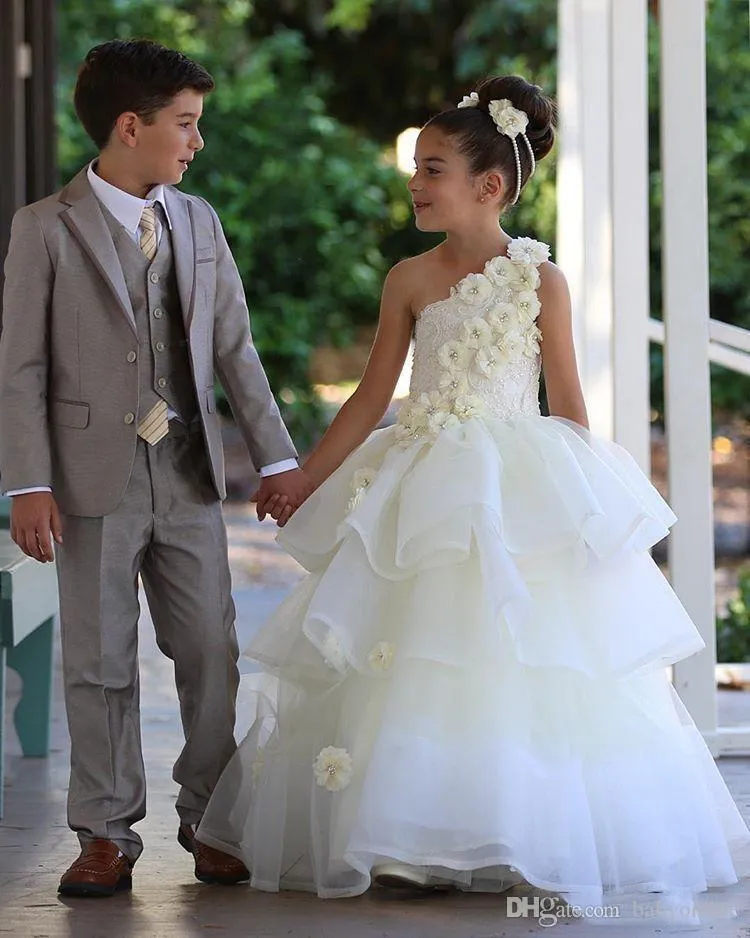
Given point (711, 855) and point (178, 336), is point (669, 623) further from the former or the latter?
point (178, 336)

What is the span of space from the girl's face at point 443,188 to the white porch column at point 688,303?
39.0 inches

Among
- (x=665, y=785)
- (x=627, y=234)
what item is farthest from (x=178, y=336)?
(x=627, y=234)

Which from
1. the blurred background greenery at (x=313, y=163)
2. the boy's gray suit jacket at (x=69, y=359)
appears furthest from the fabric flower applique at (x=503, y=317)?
the blurred background greenery at (x=313, y=163)

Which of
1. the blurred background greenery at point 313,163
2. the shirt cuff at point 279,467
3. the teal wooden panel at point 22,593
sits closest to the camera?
the shirt cuff at point 279,467

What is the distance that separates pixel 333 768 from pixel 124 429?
0.67 metres

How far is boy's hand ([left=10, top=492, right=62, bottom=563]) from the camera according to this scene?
2.54 meters

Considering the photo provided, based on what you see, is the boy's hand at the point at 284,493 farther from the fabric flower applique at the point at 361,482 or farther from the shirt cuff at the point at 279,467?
the fabric flower applique at the point at 361,482

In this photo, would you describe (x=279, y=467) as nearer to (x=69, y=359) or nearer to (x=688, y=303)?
(x=69, y=359)

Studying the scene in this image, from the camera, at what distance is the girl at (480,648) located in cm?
246

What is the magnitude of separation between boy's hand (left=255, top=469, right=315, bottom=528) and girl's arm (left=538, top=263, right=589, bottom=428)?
48cm

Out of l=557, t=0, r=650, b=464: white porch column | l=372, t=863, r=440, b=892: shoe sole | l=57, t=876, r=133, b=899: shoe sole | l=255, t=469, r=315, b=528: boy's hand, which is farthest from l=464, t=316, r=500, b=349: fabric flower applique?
l=557, t=0, r=650, b=464: white porch column

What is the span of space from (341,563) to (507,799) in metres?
0.49

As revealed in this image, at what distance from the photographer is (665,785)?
8.41 ft

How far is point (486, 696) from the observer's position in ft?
8.23
